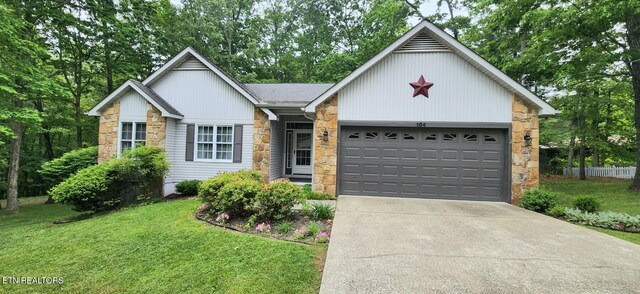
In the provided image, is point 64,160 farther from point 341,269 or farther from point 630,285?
point 630,285

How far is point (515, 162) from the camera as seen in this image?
786 centimetres

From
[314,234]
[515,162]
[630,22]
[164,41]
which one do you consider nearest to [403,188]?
[515,162]

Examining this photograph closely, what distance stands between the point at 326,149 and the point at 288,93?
438 centimetres

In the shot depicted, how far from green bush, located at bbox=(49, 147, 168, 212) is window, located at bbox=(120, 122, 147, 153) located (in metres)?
1.45

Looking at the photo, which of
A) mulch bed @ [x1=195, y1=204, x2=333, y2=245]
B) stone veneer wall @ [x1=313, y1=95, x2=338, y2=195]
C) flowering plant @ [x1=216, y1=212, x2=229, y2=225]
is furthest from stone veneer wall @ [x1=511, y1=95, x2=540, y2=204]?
flowering plant @ [x1=216, y1=212, x2=229, y2=225]

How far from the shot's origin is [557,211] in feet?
21.8

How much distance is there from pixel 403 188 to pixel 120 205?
28.6ft

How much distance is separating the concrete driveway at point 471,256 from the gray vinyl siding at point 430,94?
328cm

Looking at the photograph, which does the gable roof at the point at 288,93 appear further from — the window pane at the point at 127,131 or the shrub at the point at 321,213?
the shrub at the point at 321,213

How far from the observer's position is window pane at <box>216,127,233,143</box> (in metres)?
10.4

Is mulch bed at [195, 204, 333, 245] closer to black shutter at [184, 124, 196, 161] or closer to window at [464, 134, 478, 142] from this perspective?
black shutter at [184, 124, 196, 161]

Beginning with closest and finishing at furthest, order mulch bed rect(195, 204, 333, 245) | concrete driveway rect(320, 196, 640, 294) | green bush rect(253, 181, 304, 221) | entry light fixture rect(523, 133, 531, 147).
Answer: concrete driveway rect(320, 196, 640, 294)
mulch bed rect(195, 204, 333, 245)
green bush rect(253, 181, 304, 221)
entry light fixture rect(523, 133, 531, 147)

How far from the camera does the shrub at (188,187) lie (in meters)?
9.51

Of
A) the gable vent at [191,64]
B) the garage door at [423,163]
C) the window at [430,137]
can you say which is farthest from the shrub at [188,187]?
the window at [430,137]
